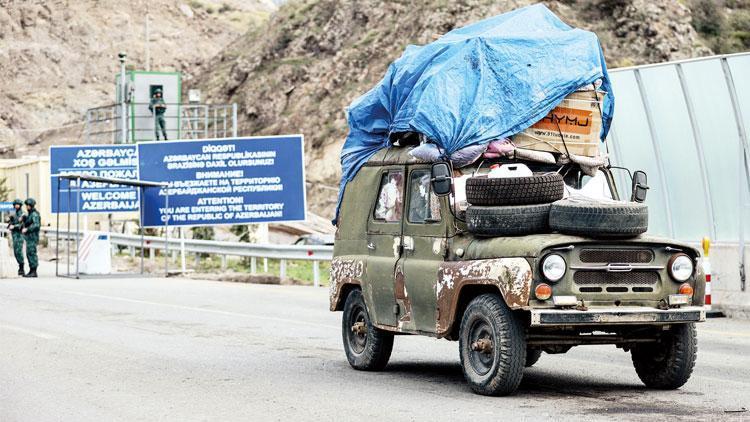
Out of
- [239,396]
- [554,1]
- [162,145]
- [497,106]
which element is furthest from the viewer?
[554,1]

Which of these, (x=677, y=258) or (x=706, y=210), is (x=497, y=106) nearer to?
(x=677, y=258)

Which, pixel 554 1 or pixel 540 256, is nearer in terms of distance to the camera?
pixel 540 256

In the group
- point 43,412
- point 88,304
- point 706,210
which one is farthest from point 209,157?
point 43,412

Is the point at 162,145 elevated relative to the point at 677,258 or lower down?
elevated

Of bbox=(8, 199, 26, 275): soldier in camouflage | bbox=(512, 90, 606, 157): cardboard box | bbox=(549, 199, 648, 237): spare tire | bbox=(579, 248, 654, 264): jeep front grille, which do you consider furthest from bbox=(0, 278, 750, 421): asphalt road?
bbox=(8, 199, 26, 275): soldier in camouflage

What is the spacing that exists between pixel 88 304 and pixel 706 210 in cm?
997

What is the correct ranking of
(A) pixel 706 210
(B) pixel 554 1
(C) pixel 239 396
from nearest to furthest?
(C) pixel 239 396 < (A) pixel 706 210 < (B) pixel 554 1

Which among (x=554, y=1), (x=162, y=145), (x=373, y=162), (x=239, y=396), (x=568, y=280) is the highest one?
(x=554, y=1)

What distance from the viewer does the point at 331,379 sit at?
11.0 meters

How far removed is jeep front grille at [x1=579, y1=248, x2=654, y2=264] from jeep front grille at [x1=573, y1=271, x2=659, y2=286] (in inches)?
3.5

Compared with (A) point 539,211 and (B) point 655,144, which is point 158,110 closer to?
(B) point 655,144

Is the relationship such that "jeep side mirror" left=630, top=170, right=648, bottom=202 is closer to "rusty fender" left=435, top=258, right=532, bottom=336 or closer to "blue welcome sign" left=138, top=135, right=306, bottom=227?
"rusty fender" left=435, top=258, right=532, bottom=336

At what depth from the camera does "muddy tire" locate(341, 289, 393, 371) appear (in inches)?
451

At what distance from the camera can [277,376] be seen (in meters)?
11.2
